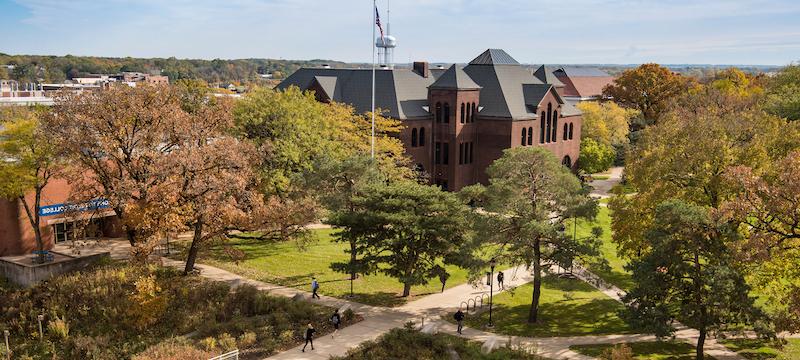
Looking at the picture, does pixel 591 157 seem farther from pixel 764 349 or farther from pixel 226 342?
pixel 226 342

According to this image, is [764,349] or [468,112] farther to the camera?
[468,112]

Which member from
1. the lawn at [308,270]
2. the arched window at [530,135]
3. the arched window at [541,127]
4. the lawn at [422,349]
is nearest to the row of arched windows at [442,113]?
the arched window at [530,135]

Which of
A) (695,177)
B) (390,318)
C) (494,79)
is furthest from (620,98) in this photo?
(390,318)

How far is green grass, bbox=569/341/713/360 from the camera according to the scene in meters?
26.7

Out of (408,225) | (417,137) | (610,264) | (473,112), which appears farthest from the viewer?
(473,112)

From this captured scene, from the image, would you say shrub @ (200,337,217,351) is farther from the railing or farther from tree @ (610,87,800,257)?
tree @ (610,87,800,257)

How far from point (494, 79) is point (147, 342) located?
43249 mm

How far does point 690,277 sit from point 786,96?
5034 cm

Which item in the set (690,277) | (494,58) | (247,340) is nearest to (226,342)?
(247,340)

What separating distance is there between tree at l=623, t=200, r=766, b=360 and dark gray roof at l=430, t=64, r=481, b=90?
116 feet

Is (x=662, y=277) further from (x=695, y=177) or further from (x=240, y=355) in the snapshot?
(x=240, y=355)

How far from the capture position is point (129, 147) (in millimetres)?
35094

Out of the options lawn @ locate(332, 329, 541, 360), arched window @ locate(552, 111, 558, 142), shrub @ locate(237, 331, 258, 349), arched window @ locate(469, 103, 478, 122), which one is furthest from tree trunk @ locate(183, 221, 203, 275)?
arched window @ locate(552, 111, 558, 142)

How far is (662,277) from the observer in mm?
25375
